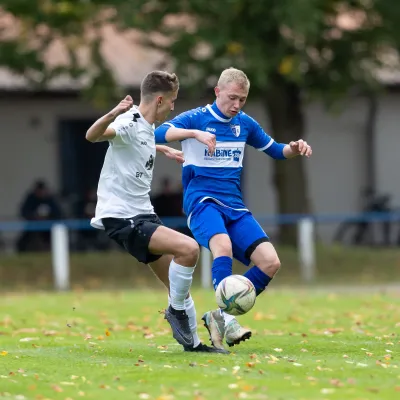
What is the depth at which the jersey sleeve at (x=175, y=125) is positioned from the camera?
973cm

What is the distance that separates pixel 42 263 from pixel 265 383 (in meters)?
15.5

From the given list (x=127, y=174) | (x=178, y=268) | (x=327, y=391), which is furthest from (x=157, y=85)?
(x=327, y=391)

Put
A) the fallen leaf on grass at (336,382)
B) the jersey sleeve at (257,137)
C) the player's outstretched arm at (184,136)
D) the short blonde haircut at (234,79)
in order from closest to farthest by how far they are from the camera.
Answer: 1. the fallen leaf on grass at (336,382)
2. the player's outstretched arm at (184,136)
3. the short blonde haircut at (234,79)
4. the jersey sleeve at (257,137)

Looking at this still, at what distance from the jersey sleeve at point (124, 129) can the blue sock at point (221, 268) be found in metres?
1.14

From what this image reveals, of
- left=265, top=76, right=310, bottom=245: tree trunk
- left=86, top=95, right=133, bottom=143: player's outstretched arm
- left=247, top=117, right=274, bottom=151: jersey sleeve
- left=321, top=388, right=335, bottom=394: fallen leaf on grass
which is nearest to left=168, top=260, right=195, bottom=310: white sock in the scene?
left=86, top=95, right=133, bottom=143: player's outstretched arm

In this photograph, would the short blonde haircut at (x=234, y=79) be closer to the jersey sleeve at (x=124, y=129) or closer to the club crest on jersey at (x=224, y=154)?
the club crest on jersey at (x=224, y=154)

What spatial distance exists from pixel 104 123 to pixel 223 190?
4.65 ft

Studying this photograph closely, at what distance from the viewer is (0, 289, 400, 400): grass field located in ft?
25.4

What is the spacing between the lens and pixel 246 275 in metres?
9.87

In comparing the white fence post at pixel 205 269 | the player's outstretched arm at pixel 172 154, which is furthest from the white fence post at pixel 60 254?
the player's outstretched arm at pixel 172 154

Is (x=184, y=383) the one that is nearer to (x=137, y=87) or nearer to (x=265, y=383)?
(x=265, y=383)

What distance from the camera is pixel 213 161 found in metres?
10.0

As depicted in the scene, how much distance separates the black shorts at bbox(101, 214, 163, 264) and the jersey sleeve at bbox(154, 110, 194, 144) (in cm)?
63

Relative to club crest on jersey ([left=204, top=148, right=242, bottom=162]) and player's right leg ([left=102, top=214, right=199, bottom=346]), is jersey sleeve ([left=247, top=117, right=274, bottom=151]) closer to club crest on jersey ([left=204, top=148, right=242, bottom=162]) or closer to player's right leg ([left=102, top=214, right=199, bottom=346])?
club crest on jersey ([left=204, top=148, right=242, bottom=162])
